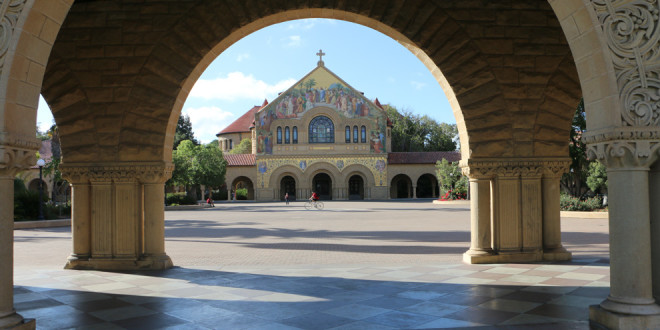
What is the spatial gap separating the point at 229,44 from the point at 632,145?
6663mm

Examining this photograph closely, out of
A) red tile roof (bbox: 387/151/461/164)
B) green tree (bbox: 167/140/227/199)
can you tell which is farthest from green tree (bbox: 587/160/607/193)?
green tree (bbox: 167/140/227/199)

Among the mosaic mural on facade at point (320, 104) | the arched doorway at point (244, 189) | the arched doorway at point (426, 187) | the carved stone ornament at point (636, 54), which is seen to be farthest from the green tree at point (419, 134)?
the carved stone ornament at point (636, 54)

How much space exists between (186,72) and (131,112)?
3.91ft

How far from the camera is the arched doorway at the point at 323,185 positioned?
56.1 m

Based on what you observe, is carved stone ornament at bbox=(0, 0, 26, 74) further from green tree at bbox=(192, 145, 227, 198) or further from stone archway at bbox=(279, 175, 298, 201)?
stone archway at bbox=(279, 175, 298, 201)

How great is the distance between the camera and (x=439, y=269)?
8281mm

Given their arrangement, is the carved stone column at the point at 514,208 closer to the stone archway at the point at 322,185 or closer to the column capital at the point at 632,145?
the column capital at the point at 632,145

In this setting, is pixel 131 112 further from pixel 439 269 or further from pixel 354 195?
pixel 354 195

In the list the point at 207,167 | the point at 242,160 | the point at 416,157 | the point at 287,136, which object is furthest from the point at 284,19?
the point at 416,157

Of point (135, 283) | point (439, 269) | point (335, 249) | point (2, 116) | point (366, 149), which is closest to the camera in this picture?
point (2, 116)

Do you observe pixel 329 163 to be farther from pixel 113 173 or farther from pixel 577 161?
pixel 113 173

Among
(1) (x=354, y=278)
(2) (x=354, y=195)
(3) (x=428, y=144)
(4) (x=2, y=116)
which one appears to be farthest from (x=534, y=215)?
(3) (x=428, y=144)

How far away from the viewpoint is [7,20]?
160 inches

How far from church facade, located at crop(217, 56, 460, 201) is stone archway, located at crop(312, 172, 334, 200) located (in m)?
4.00
